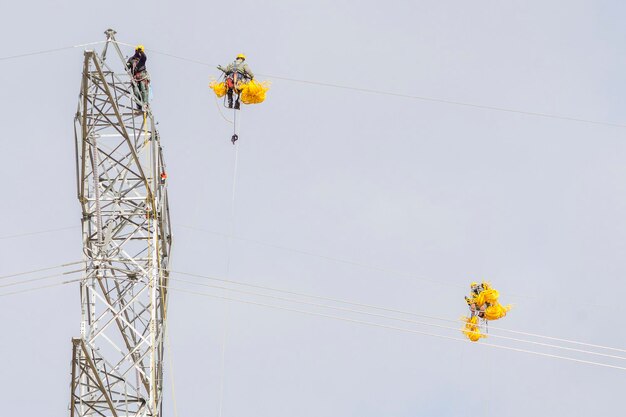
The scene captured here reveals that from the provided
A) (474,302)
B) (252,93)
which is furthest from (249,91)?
(474,302)

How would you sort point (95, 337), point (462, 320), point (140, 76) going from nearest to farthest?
point (95, 337) < point (140, 76) < point (462, 320)

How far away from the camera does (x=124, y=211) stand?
122 ft

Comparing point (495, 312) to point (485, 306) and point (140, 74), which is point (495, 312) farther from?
point (140, 74)

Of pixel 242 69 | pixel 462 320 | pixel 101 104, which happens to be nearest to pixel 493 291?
pixel 462 320

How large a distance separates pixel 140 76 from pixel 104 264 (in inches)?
197

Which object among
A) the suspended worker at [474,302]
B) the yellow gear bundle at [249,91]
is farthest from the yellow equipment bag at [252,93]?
the suspended worker at [474,302]

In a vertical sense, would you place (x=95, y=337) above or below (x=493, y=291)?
below

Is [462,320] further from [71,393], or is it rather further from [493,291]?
[71,393]

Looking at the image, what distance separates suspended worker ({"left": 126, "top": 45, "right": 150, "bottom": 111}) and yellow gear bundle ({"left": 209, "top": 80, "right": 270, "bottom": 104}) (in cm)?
174

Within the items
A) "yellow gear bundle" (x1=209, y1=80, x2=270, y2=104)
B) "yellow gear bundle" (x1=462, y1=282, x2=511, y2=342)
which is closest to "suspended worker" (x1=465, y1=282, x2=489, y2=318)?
"yellow gear bundle" (x1=462, y1=282, x2=511, y2=342)

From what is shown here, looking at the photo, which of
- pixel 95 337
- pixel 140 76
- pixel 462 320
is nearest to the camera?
pixel 95 337

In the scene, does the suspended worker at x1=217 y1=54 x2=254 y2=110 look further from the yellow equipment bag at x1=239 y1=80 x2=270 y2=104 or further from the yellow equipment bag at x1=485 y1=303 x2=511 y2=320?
the yellow equipment bag at x1=485 y1=303 x2=511 y2=320

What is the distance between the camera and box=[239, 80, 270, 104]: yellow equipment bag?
38188mm

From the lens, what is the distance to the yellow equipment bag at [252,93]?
38188mm
